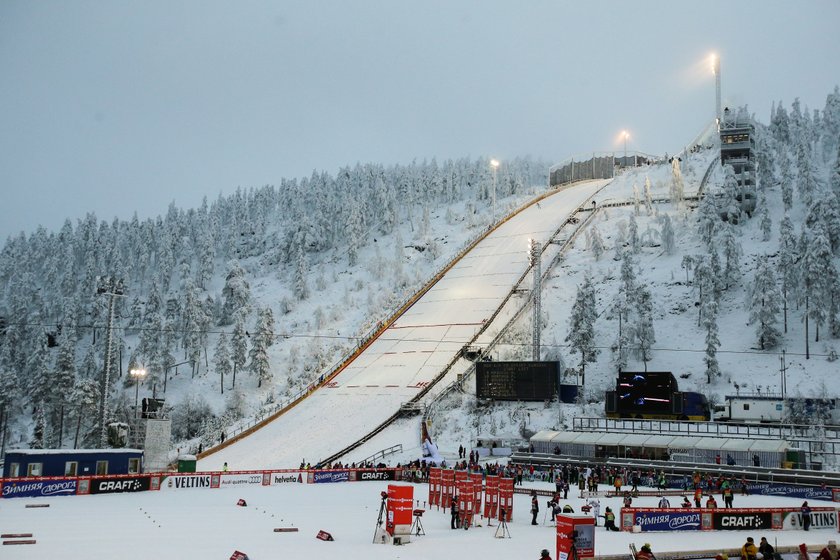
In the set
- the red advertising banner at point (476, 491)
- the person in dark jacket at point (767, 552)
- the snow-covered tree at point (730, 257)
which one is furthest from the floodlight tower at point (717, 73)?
the person in dark jacket at point (767, 552)

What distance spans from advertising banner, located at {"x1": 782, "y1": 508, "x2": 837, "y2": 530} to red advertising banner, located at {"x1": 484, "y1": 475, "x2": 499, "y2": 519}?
1099 centimetres

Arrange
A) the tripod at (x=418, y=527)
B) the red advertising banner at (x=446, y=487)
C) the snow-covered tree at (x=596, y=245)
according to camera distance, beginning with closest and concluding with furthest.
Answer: the tripod at (x=418, y=527), the red advertising banner at (x=446, y=487), the snow-covered tree at (x=596, y=245)

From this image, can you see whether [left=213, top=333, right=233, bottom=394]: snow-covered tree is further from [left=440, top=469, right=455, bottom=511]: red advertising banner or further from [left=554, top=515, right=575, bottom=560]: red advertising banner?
[left=554, top=515, right=575, bottom=560]: red advertising banner

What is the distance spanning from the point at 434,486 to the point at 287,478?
1268 cm

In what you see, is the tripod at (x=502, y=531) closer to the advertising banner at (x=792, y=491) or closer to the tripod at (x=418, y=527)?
the tripod at (x=418, y=527)

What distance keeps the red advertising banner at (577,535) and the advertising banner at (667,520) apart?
8510mm

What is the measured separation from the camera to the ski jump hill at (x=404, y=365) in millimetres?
58375

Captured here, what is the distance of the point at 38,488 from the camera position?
35.8 m

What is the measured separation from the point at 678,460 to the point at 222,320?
68.7m

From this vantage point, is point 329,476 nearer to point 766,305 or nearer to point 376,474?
point 376,474

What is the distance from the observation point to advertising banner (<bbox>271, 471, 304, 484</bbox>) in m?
44.7

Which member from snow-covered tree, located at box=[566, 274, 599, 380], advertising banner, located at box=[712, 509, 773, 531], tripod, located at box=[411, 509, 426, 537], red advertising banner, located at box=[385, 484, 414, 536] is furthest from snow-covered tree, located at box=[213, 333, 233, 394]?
advertising banner, located at box=[712, 509, 773, 531]

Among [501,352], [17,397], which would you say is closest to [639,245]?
[501,352]

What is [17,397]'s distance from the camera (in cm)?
8475
